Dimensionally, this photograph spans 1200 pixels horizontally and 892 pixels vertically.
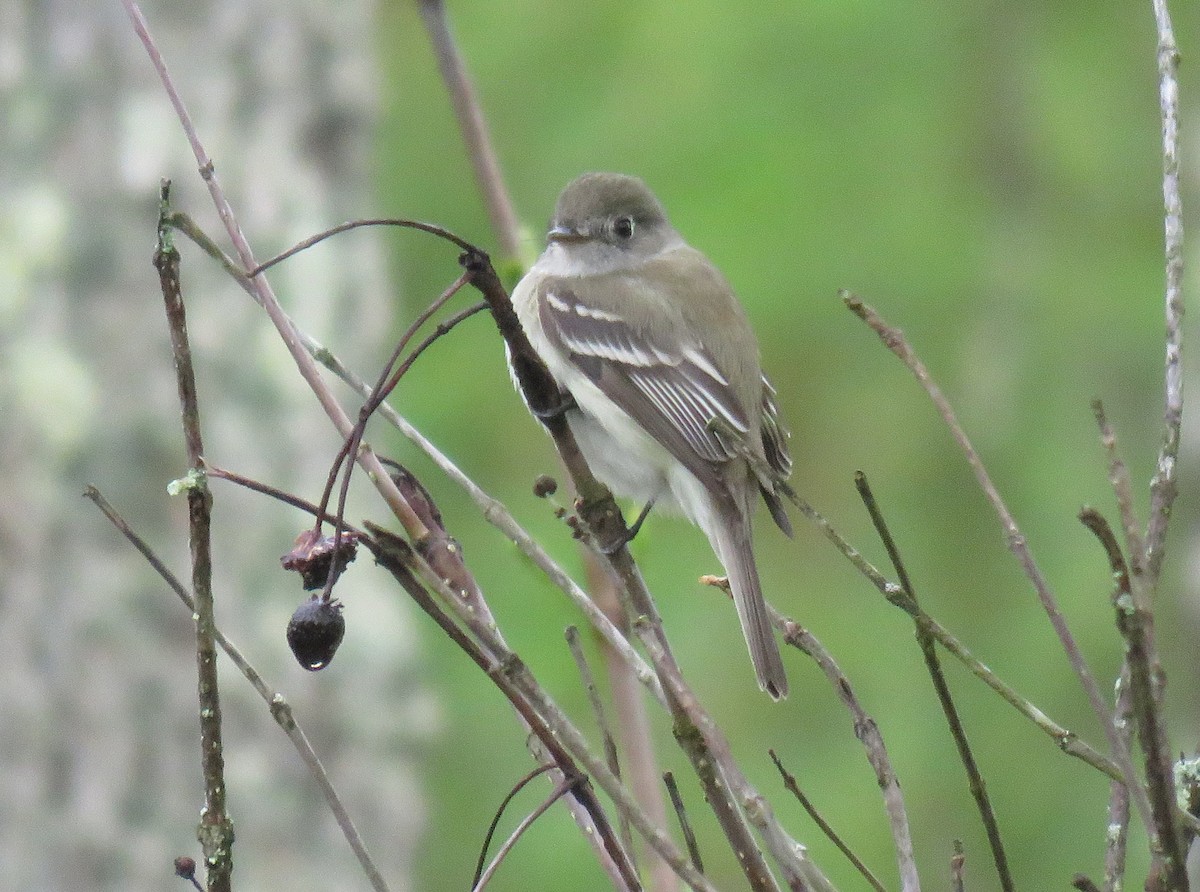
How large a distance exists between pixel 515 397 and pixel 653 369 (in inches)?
142

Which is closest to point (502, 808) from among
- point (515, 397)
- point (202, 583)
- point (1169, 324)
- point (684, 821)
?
point (684, 821)

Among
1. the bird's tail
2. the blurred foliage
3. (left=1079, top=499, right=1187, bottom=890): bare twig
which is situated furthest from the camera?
the blurred foliage

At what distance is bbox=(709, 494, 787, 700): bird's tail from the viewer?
9.96 feet

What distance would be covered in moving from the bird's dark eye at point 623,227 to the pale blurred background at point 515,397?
1.37 metres

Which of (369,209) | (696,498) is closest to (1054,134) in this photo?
(369,209)

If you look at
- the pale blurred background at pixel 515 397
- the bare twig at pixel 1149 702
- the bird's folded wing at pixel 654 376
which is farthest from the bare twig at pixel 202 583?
the pale blurred background at pixel 515 397

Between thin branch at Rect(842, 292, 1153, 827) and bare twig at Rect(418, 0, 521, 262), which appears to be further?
bare twig at Rect(418, 0, 521, 262)

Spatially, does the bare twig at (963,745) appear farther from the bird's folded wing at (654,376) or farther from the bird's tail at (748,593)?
the bird's folded wing at (654,376)

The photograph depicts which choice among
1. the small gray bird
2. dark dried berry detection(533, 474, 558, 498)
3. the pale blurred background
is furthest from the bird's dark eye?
dark dried berry detection(533, 474, 558, 498)

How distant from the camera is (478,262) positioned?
1619mm

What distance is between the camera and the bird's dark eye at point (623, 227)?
4.42m

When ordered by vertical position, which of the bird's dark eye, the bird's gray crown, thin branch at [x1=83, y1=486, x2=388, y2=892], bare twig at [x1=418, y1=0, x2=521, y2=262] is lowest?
thin branch at [x1=83, y1=486, x2=388, y2=892]

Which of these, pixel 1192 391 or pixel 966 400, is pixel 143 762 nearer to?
pixel 1192 391

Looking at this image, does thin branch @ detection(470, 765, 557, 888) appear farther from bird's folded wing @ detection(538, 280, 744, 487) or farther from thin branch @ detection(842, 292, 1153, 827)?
bird's folded wing @ detection(538, 280, 744, 487)
